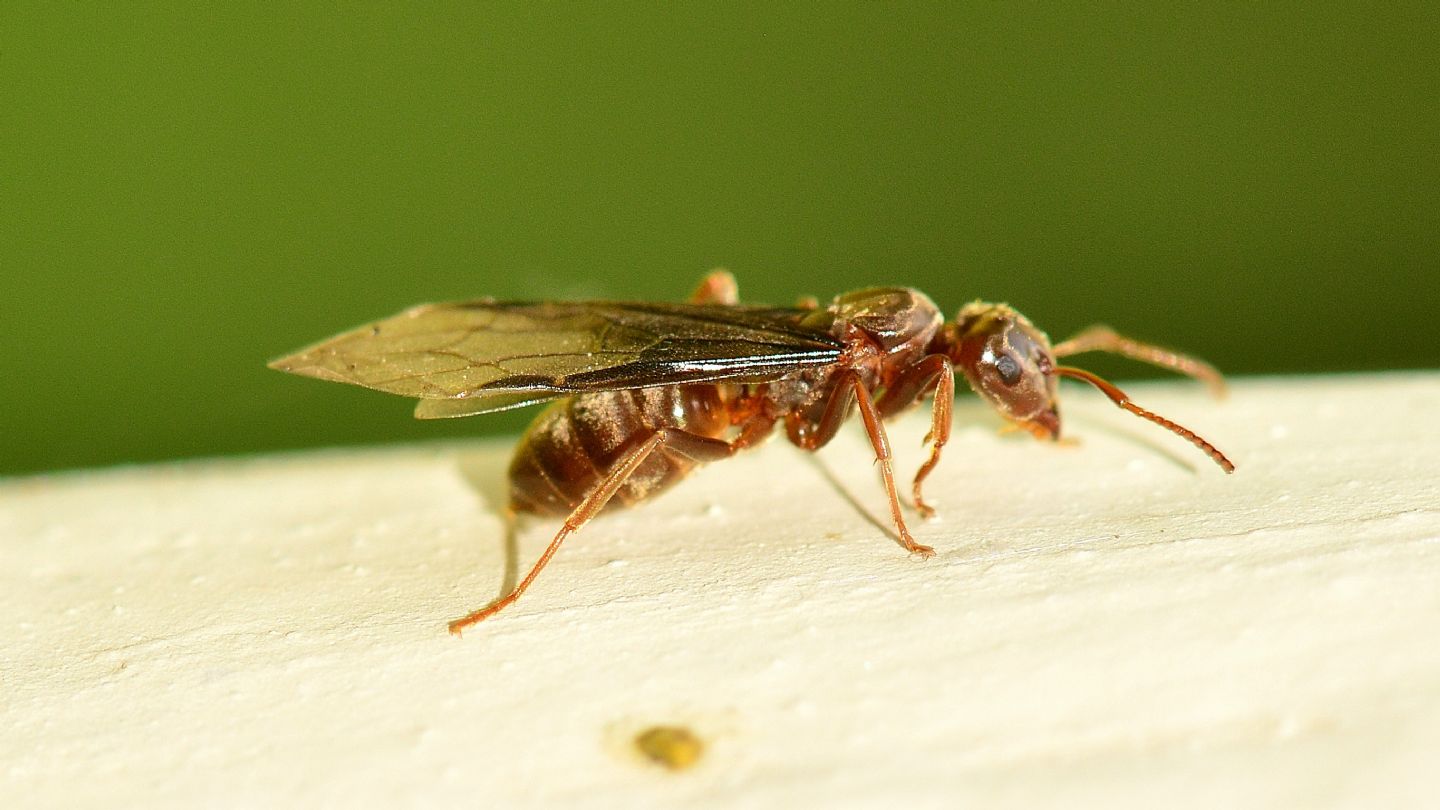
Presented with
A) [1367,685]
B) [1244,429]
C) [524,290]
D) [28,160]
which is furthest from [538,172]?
[1367,685]

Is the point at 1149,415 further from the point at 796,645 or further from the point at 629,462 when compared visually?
the point at 796,645

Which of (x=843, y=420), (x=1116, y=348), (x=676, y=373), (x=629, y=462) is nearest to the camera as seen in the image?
(x=629, y=462)

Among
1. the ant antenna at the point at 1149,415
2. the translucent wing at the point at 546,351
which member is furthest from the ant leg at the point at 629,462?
the ant antenna at the point at 1149,415

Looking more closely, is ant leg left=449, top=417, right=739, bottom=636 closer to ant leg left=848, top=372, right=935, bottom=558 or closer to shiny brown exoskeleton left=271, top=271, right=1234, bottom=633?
shiny brown exoskeleton left=271, top=271, right=1234, bottom=633

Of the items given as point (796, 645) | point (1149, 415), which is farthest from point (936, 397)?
point (796, 645)

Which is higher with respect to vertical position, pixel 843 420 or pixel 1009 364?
pixel 1009 364

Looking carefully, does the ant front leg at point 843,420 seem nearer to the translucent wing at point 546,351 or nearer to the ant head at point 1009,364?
the translucent wing at point 546,351
